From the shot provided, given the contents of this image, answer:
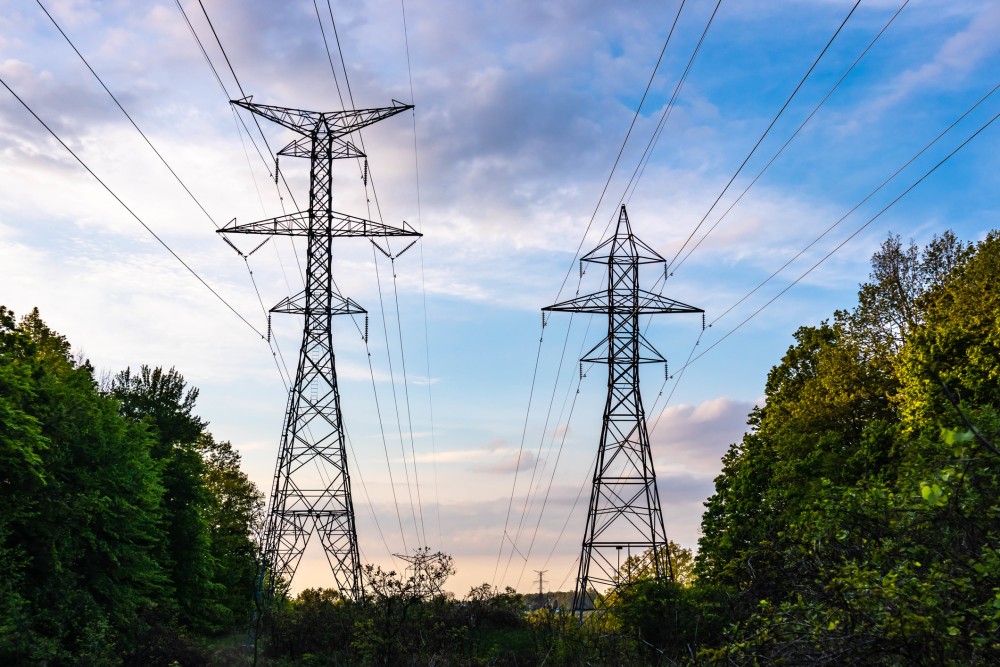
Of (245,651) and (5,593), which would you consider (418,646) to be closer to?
(245,651)

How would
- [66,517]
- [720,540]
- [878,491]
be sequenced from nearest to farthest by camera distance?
[878,491] < [66,517] < [720,540]

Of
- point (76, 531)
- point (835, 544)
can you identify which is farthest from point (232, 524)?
point (835, 544)

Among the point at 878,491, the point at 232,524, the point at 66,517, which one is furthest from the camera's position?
the point at 232,524

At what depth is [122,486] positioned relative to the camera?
32.0 m

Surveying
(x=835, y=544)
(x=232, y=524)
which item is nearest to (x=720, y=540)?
(x=835, y=544)

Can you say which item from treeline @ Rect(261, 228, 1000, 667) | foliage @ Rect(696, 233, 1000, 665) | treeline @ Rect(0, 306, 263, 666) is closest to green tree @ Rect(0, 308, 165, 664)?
treeline @ Rect(0, 306, 263, 666)

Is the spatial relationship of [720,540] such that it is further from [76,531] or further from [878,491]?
[878,491]

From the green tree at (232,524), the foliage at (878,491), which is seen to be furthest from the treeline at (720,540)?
the green tree at (232,524)

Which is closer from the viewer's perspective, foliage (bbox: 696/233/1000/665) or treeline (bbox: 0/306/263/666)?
foliage (bbox: 696/233/1000/665)

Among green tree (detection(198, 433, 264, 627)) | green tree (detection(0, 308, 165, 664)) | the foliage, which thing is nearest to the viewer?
the foliage

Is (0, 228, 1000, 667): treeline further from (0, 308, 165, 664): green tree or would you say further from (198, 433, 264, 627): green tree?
(198, 433, 264, 627): green tree

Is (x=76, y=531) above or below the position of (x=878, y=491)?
above

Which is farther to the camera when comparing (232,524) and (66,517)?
(232,524)

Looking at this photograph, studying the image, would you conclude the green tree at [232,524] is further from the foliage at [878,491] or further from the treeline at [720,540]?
the foliage at [878,491]
